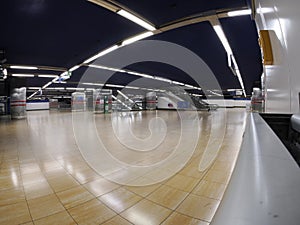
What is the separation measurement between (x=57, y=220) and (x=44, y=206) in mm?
260

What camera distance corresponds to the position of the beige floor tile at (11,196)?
1.50 meters

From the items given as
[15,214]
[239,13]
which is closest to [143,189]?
[15,214]

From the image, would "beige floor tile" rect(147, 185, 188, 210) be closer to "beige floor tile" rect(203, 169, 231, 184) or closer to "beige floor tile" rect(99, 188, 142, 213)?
"beige floor tile" rect(99, 188, 142, 213)

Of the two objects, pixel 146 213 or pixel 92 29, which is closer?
pixel 146 213

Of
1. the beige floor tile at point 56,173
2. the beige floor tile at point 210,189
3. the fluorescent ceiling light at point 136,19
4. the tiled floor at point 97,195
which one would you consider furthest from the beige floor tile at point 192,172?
the fluorescent ceiling light at point 136,19

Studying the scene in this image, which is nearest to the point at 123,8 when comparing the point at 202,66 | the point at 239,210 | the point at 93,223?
the point at 93,223

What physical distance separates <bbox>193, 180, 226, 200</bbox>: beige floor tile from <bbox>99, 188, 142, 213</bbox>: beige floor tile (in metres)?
0.57

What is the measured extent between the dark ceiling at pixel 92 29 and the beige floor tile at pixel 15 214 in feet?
10.4

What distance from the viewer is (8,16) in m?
3.42

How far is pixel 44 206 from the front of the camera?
1425mm

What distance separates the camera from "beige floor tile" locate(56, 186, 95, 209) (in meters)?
1.46

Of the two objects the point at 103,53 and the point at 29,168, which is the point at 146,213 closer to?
the point at 29,168

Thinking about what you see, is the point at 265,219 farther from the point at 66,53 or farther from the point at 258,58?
the point at 258,58

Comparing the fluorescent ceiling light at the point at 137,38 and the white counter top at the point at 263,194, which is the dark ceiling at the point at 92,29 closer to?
the fluorescent ceiling light at the point at 137,38
